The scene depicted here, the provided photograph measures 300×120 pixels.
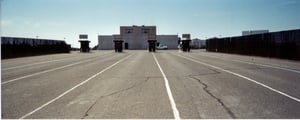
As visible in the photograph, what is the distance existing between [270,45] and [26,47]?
33.7m

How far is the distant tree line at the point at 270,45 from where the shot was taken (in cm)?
2753

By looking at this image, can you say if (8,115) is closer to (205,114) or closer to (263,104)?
(205,114)

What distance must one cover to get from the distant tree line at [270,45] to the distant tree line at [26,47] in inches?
1195

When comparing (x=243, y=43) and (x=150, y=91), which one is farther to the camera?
(x=243, y=43)

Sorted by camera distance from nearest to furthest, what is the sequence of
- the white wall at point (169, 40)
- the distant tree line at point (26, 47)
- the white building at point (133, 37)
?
the distant tree line at point (26, 47), the white building at point (133, 37), the white wall at point (169, 40)

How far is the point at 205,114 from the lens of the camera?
22.3 ft

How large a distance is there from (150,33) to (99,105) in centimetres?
10603

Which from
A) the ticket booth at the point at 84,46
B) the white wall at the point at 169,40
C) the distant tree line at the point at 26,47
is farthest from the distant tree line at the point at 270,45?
the white wall at the point at 169,40

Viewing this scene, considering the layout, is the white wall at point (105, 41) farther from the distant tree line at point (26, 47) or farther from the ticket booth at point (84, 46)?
the distant tree line at point (26, 47)

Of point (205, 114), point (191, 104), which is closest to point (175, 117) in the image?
point (205, 114)

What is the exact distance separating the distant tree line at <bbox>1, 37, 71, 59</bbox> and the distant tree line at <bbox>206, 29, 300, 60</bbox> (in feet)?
99.6

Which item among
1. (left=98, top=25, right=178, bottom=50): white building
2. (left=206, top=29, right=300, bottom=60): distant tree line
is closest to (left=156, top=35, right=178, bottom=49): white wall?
(left=98, top=25, right=178, bottom=50): white building

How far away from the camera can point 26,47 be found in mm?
45375

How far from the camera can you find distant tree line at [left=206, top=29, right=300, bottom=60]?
27.5m
